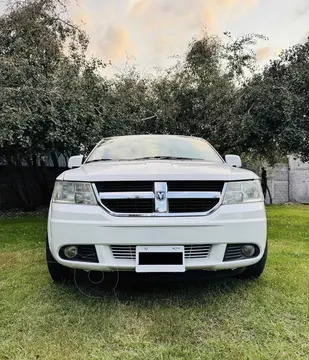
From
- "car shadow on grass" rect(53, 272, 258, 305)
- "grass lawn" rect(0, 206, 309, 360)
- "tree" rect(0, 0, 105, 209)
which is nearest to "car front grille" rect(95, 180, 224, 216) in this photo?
"car shadow on grass" rect(53, 272, 258, 305)

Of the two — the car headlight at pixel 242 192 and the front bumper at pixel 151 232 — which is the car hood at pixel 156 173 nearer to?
the car headlight at pixel 242 192

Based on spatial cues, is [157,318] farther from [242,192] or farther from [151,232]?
[242,192]

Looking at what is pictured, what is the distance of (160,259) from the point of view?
2498mm

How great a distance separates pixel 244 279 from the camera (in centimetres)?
331

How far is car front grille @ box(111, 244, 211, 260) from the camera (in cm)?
248

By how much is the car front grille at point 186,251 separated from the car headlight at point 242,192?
1.25ft

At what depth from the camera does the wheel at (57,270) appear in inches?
119

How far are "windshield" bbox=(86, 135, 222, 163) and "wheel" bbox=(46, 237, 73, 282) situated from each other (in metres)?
1.12

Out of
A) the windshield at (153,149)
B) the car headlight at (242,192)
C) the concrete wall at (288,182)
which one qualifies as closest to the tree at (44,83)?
the windshield at (153,149)

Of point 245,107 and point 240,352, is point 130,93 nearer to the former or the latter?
point 245,107

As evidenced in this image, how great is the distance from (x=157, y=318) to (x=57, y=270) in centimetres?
108

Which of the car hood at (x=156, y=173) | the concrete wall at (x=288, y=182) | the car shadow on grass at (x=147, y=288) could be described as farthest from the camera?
the concrete wall at (x=288, y=182)

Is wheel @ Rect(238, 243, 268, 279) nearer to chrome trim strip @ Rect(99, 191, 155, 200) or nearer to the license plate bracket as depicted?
the license plate bracket

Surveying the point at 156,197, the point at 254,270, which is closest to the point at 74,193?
the point at 156,197
